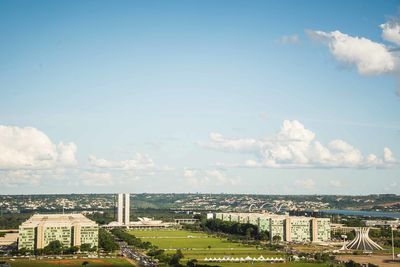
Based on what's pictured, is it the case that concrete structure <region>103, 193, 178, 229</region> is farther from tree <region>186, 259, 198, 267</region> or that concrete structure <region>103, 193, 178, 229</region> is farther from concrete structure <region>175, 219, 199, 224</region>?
tree <region>186, 259, 198, 267</region>

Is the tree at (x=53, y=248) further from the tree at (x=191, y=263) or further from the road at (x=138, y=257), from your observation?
the tree at (x=191, y=263)

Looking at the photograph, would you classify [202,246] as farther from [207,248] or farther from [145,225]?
[145,225]

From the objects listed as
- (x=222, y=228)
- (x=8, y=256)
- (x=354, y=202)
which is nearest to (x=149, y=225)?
(x=222, y=228)

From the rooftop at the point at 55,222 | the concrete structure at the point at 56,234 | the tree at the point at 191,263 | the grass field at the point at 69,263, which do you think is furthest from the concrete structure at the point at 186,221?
the tree at the point at 191,263

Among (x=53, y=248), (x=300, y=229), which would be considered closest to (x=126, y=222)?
(x=300, y=229)

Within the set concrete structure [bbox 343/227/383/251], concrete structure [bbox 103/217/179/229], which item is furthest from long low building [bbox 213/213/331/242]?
concrete structure [bbox 103/217/179/229]

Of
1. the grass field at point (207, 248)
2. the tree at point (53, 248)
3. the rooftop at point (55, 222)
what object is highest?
the rooftop at point (55, 222)

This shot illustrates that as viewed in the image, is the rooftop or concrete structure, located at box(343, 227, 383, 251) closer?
the rooftop

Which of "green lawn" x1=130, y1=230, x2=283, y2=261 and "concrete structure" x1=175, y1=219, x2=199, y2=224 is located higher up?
"concrete structure" x1=175, y1=219, x2=199, y2=224
